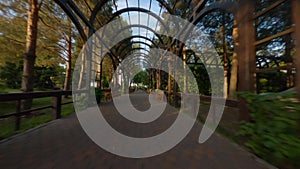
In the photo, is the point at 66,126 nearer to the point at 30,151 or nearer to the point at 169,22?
the point at 30,151

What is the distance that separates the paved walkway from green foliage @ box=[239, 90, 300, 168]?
240 millimetres

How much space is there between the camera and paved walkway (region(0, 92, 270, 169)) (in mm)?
2750

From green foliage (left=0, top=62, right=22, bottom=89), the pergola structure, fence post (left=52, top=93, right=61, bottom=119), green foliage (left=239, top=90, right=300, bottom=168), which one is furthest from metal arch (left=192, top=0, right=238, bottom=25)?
green foliage (left=0, top=62, right=22, bottom=89)

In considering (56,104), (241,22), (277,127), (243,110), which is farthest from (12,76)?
(277,127)

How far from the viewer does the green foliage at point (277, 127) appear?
7.57ft

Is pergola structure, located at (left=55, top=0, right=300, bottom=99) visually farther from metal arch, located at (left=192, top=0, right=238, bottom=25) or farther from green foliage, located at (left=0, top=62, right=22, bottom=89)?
green foliage, located at (left=0, top=62, right=22, bottom=89)

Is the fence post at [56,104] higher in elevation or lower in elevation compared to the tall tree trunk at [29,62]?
lower

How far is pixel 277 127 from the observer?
2.49 meters

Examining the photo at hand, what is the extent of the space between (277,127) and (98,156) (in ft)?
8.33

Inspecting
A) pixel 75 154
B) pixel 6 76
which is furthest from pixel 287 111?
pixel 6 76

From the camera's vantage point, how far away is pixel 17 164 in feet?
9.00

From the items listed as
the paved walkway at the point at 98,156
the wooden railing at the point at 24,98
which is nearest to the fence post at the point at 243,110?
the paved walkway at the point at 98,156

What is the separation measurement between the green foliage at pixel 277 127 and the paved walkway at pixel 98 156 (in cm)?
24

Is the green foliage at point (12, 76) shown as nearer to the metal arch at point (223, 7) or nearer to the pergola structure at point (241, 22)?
the pergola structure at point (241, 22)
